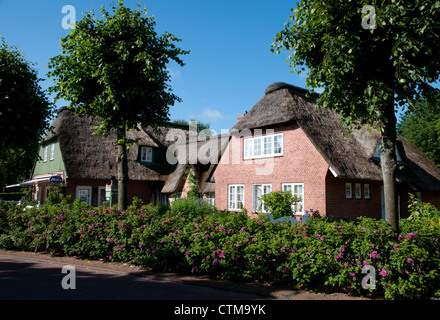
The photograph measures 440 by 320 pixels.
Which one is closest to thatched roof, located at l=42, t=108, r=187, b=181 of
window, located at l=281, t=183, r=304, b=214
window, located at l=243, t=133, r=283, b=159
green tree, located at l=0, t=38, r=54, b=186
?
green tree, located at l=0, t=38, r=54, b=186

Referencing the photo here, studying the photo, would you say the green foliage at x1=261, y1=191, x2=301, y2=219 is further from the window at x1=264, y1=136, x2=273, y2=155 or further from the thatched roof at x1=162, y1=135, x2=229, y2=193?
the thatched roof at x1=162, y1=135, x2=229, y2=193

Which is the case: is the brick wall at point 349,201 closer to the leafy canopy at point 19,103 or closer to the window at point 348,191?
the window at point 348,191

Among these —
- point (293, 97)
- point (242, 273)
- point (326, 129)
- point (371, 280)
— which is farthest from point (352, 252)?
point (293, 97)

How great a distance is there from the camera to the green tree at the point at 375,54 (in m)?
5.74

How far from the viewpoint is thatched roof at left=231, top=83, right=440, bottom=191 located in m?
15.9

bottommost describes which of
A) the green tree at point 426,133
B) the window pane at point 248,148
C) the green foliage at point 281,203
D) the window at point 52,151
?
the green foliage at point 281,203

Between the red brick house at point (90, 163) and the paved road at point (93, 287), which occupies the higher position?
the red brick house at point (90, 163)

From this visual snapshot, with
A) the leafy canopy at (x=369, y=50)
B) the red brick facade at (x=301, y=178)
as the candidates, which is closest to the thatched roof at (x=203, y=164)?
the red brick facade at (x=301, y=178)

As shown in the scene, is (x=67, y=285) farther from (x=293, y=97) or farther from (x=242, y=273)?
(x=293, y=97)

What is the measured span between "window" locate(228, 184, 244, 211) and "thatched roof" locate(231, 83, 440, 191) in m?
3.54

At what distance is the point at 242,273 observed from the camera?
6.97 metres

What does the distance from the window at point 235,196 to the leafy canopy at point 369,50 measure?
12.3 meters

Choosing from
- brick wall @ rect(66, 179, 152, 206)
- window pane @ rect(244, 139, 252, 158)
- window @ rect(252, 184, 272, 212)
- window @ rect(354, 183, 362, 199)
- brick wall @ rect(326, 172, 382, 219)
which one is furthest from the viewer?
brick wall @ rect(66, 179, 152, 206)

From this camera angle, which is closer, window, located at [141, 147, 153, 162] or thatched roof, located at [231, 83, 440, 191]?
thatched roof, located at [231, 83, 440, 191]
